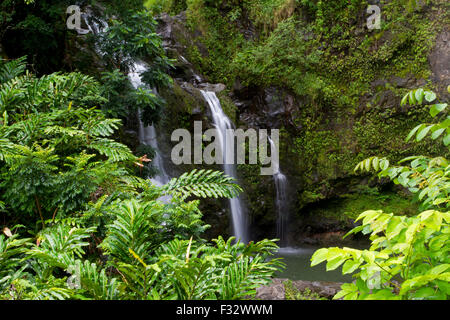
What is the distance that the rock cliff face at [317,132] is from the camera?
856 centimetres

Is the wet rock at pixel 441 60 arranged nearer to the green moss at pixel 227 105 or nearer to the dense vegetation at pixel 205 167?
the dense vegetation at pixel 205 167

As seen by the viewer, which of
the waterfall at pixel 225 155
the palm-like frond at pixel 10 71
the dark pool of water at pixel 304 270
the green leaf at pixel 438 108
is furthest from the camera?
the waterfall at pixel 225 155

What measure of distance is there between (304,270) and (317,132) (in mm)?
4510

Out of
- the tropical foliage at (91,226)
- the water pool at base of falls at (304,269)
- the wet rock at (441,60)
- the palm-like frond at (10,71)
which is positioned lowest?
the water pool at base of falls at (304,269)

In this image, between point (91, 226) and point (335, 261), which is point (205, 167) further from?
point (335, 261)

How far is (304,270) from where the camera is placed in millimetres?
6613

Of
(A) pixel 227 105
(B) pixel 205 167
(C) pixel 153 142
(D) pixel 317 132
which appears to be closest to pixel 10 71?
(C) pixel 153 142

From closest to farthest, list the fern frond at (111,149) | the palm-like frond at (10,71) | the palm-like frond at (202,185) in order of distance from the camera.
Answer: the palm-like frond at (202,185) < the fern frond at (111,149) < the palm-like frond at (10,71)

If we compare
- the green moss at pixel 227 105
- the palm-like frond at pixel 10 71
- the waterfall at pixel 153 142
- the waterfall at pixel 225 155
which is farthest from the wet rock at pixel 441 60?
the palm-like frond at pixel 10 71

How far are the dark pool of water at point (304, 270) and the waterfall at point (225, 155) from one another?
1.27m

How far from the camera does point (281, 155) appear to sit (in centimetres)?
901
